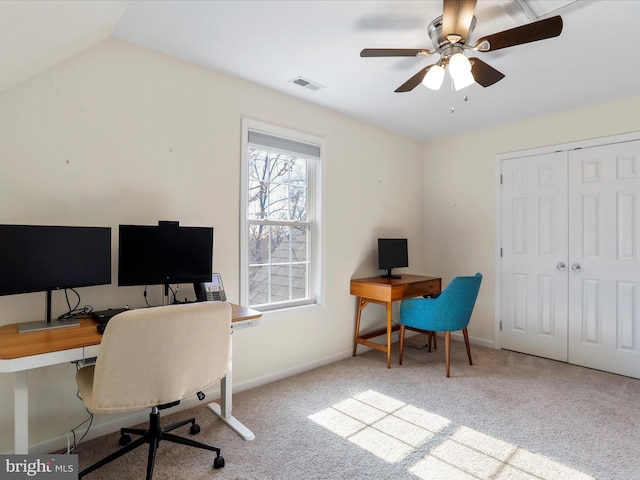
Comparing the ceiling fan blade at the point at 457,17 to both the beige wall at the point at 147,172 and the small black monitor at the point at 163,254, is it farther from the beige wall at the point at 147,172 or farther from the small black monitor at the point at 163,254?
the small black monitor at the point at 163,254

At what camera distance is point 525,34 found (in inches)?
66.2

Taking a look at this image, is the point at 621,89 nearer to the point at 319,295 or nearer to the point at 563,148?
the point at 563,148

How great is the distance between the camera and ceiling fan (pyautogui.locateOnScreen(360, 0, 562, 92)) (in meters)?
1.62

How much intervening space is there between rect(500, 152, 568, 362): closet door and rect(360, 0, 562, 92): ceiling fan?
77.4 inches

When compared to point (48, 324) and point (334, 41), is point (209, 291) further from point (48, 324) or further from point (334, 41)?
point (334, 41)

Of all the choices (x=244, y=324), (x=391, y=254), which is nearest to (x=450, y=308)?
(x=391, y=254)

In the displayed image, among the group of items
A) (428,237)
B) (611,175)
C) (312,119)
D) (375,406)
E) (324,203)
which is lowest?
(375,406)

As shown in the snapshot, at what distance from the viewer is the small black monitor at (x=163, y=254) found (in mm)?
2123

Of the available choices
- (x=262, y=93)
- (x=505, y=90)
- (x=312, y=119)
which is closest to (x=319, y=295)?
(x=312, y=119)

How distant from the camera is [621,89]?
2977 millimetres

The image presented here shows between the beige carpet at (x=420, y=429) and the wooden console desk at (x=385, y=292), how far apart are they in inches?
14.4

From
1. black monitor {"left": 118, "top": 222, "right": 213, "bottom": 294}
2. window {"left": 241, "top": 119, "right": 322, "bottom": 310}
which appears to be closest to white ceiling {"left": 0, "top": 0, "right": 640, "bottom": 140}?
window {"left": 241, "top": 119, "right": 322, "bottom": 310}

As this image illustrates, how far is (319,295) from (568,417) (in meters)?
2.08

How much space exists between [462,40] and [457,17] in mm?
173
